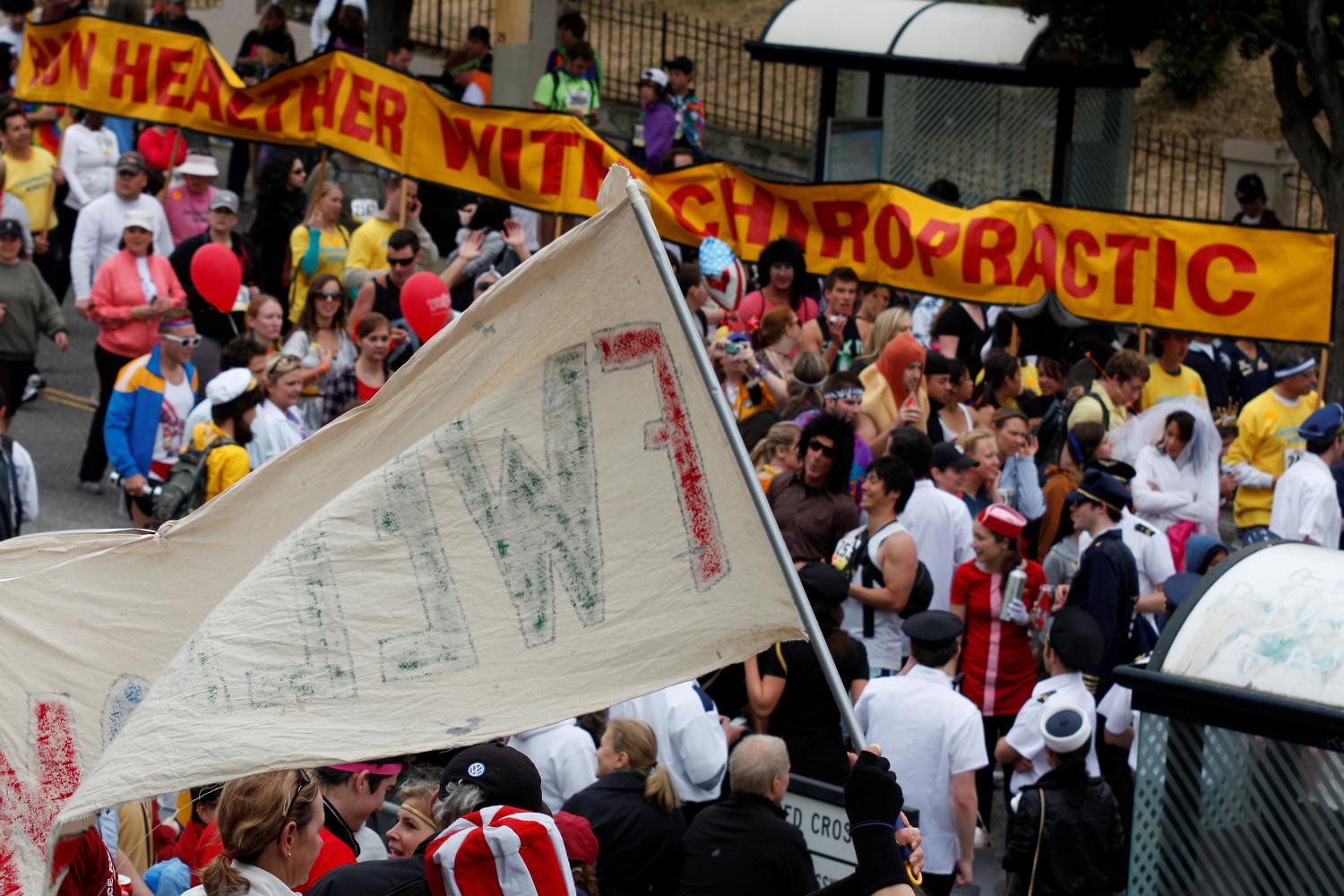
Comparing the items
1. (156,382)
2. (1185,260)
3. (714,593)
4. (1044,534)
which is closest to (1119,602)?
(1044,534)

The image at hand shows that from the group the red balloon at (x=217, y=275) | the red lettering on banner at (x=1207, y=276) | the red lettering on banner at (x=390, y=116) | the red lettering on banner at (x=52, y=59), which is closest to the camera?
the red lettering on banner at (x=1207, y=276)

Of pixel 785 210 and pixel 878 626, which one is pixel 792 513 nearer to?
pixel 878 626

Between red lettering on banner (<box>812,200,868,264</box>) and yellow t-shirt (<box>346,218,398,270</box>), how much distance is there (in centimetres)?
295

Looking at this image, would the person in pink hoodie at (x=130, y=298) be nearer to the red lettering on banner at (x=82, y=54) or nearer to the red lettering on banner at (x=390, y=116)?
the red lettering on banner at (x=390, y=116)

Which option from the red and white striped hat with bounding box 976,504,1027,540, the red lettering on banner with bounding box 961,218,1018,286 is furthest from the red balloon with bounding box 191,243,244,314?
the red and white striped hat with bounding box 976,504,1027,540

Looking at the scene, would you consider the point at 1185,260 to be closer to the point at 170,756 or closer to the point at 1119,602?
the point at 1119,602

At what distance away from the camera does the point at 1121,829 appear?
22.7 ft

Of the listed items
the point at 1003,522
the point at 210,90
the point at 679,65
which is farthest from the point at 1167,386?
the point at 679,65

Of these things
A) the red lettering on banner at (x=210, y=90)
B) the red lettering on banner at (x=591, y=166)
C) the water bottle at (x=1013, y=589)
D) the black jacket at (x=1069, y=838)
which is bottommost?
the black jacket at (x=1069, y=838)

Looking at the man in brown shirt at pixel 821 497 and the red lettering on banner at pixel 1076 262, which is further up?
the red lettering on banner at pixel 1076 262

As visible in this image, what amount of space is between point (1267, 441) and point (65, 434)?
8.58 meters

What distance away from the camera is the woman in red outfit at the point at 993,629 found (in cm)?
819

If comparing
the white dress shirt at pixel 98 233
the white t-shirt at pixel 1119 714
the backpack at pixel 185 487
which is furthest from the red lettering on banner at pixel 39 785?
the white dress shirt at pixel 98 233

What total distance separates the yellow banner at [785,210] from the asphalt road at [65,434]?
233 cm
